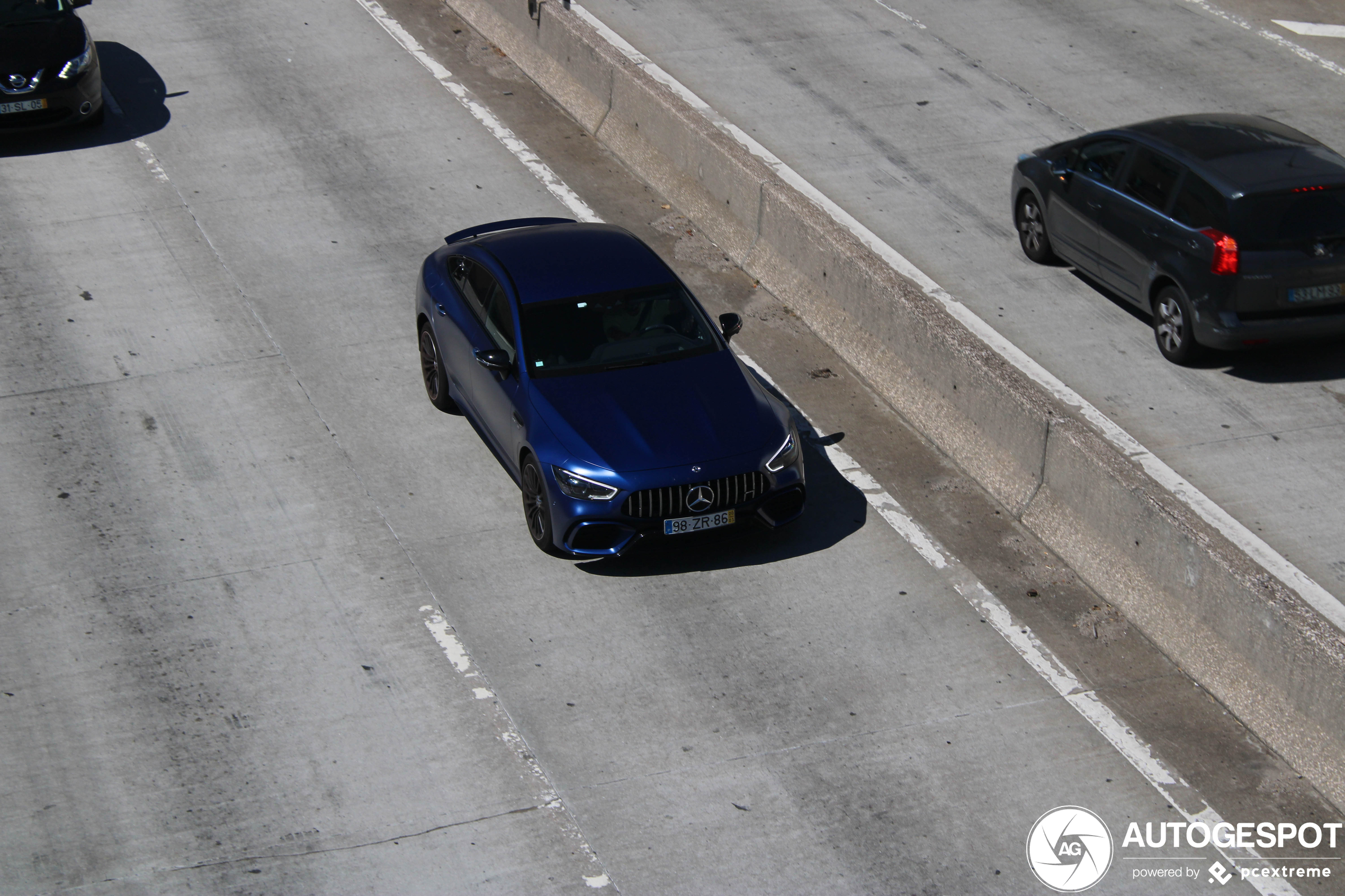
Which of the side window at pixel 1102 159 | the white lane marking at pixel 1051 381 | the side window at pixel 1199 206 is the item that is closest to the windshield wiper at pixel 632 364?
the white lane marking at pixel 1051 381

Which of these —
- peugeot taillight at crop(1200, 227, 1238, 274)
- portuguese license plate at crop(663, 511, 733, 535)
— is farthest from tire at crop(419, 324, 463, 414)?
peugeot taillight at crop(1200, 227, 1238, 274)

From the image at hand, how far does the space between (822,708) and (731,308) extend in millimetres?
5408

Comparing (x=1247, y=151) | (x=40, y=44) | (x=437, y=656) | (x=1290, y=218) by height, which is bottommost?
(x=437, y=656)

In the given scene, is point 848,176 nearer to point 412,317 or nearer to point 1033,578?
point 412,317

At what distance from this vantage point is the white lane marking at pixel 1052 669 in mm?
7789

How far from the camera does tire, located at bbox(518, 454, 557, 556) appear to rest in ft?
31.2

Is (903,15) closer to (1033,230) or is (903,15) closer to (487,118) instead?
(487,118)

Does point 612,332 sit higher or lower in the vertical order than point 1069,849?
higher

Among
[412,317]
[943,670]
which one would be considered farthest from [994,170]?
[943,670]

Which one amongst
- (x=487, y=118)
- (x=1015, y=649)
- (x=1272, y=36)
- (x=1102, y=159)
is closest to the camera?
(x=1015, y=649)

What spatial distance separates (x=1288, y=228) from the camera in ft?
36.4

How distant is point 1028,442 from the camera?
10086mm

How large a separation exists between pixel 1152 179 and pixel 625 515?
581 cm

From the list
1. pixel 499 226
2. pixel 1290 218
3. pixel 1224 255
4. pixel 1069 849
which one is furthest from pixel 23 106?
pixel 1069 849
